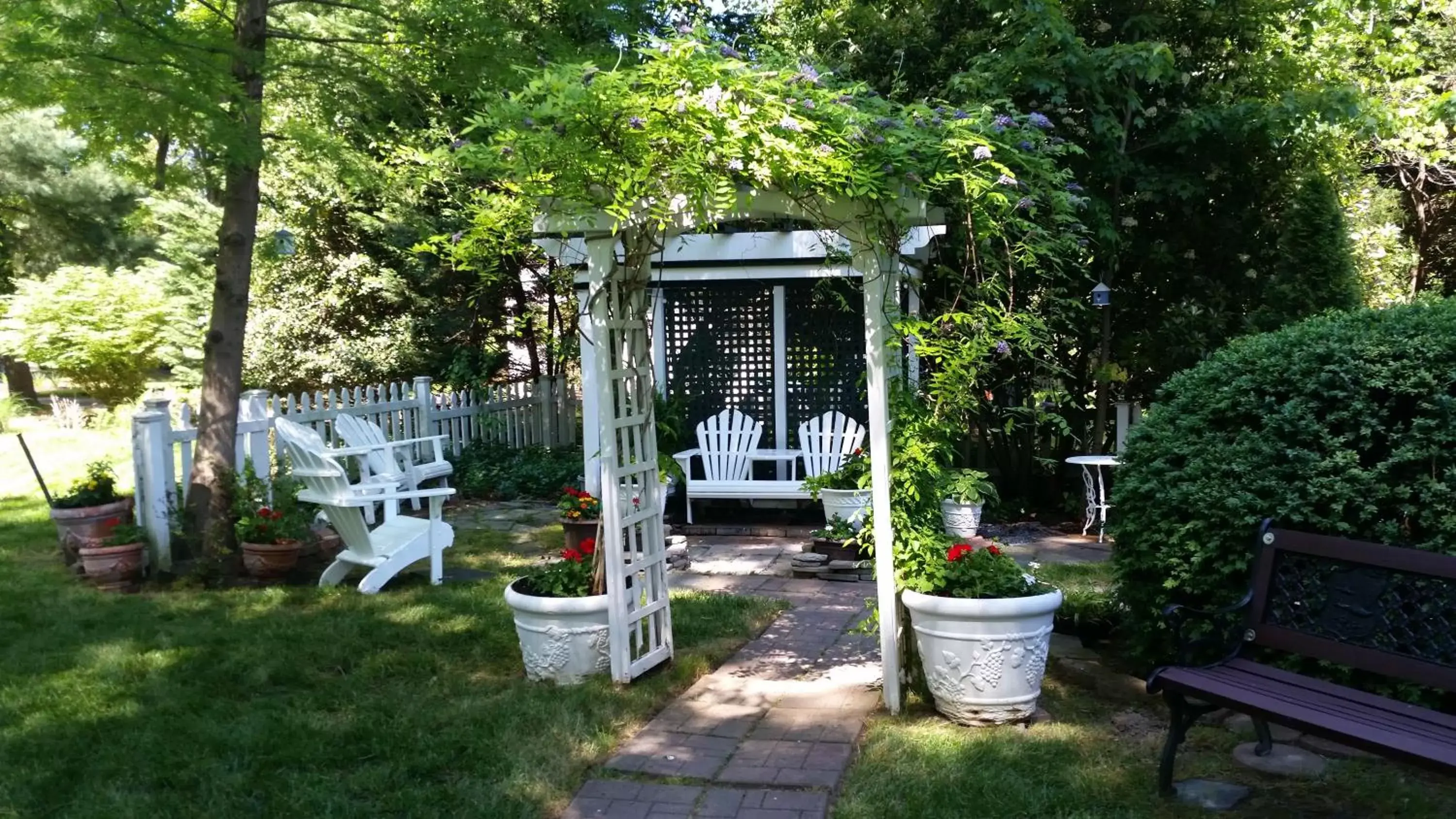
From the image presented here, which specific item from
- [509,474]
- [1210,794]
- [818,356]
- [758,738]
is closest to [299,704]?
[758,738]

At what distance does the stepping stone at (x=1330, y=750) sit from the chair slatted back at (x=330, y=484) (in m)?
4.68

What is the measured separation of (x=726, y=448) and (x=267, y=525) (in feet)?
11.8

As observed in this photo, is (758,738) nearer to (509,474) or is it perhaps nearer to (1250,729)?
(1250,729)

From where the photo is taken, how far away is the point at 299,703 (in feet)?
13.7

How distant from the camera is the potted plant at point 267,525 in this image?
6246mm

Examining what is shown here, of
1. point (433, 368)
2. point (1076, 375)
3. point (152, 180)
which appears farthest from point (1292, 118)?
point (433, 368)

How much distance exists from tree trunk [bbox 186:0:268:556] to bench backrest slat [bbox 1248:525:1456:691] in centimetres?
557

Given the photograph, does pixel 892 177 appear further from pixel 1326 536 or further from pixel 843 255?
pixel 1326 536

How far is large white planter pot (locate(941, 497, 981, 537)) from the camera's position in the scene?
25.1ft

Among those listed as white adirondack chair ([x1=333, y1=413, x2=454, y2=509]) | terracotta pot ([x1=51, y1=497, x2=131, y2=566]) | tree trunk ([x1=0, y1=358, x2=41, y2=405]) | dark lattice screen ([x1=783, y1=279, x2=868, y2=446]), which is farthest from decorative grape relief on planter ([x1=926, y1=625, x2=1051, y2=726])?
tree trunk ([x1=0, y1=358, x2=41, y2=405])

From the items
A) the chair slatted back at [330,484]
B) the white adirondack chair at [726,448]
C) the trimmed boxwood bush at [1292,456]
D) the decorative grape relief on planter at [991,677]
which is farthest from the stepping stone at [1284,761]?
the white adirondack chair at [726,448]

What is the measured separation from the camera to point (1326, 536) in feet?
10.9

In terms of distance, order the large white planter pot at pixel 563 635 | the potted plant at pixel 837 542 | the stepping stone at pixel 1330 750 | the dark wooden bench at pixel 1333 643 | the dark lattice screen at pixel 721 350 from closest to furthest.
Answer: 1. the dark wooden bench at pixel 1333 643
2. the stepping stone at pixel 1330 750
3. the large white planter pot at pixel 563 635
4. the potted plant at pixel 837 542
5. the dark lattice screen at pixel 721 350

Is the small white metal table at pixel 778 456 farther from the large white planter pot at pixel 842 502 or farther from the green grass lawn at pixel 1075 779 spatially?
the green grass lawn at pixel 1075 779
